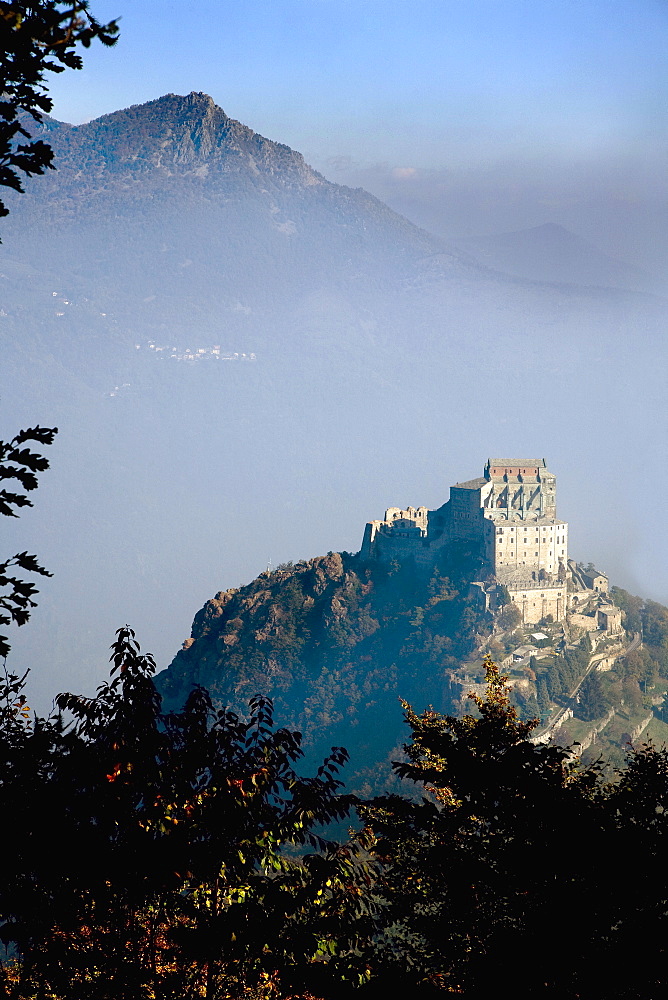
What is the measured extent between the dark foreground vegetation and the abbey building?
61285mm

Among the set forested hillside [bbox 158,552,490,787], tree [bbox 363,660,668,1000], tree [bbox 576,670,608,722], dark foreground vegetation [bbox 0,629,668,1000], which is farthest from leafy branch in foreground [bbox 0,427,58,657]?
forested hillside [bbox 158,552,490,787]

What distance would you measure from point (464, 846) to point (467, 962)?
4.66ft

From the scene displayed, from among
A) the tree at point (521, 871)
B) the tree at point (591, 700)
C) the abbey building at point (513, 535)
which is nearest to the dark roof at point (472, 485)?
the abbey building at point (513, 535)

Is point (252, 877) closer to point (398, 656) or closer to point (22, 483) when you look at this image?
point (22, 483)

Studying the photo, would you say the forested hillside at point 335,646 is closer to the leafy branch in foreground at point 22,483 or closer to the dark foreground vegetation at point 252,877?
the dark foreground vegetation at point 252,877

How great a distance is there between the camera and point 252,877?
10312mm

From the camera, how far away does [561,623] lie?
7288cm

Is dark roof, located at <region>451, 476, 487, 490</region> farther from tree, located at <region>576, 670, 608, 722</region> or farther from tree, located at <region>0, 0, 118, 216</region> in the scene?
tree, located at <region>0, 0, 118, 216</region>

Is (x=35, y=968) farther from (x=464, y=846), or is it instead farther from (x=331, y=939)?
(x=464, y=846)

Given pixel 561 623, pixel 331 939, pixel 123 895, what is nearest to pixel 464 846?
pixel 331 939

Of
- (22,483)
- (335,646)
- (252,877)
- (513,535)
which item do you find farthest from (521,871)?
(335,646)

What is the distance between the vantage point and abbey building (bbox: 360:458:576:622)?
72.6 meters

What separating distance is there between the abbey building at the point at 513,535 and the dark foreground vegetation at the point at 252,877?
61285mm

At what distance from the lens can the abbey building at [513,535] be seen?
238ft
